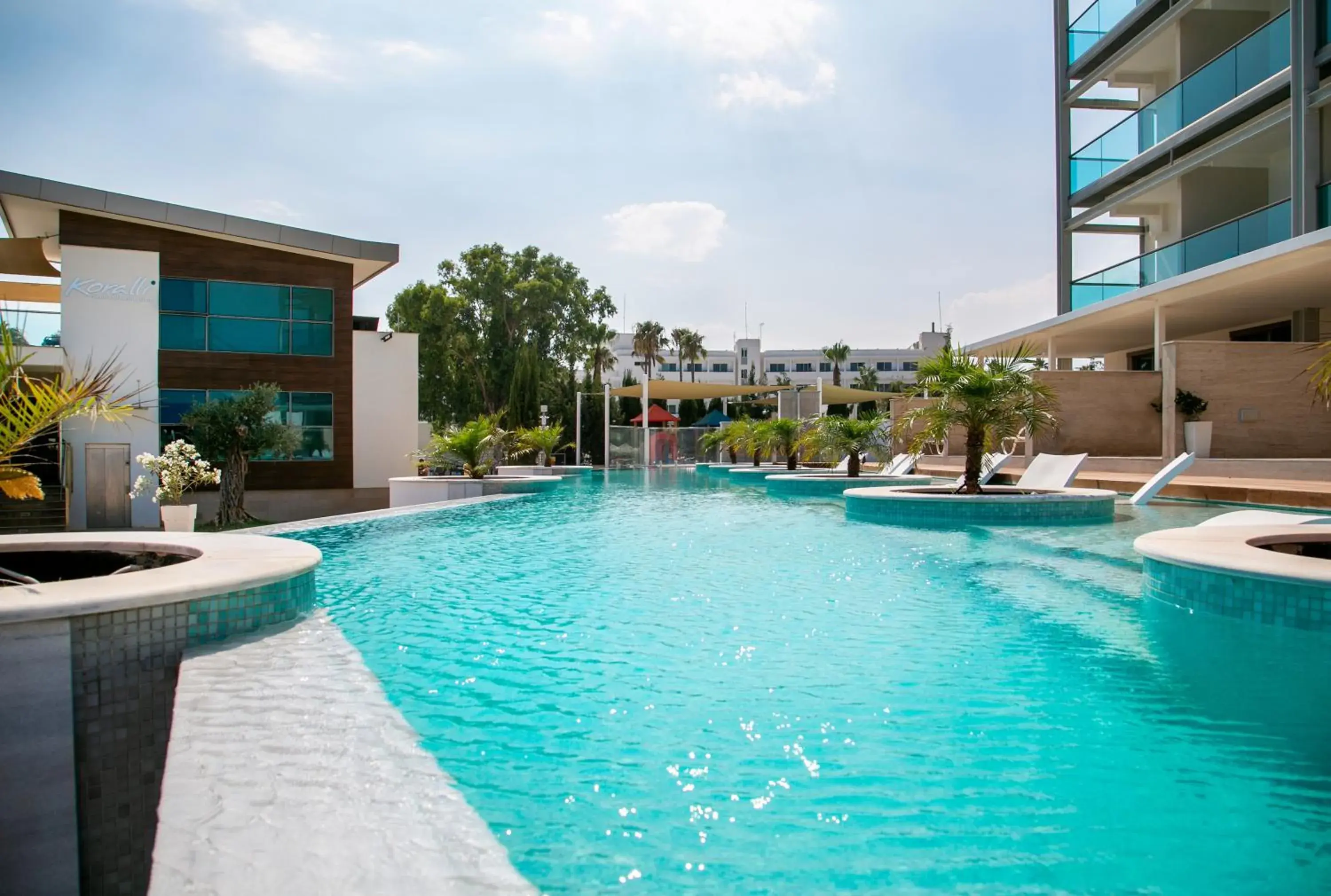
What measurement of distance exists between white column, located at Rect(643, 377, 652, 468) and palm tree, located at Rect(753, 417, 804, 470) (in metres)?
5.93

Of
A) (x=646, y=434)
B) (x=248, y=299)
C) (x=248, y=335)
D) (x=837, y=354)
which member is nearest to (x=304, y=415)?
(x=248, y=335)

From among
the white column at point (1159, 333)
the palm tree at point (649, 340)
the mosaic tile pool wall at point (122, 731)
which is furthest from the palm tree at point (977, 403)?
the palm tree at point (649, 340)

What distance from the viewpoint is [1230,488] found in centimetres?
1182

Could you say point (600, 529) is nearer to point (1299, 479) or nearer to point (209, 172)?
point (1299, 479)

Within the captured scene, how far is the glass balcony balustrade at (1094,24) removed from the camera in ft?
67.7

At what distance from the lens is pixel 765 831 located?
7.66 feet

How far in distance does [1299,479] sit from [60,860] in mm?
14243

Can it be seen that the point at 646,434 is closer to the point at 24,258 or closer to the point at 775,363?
the point at 24,258

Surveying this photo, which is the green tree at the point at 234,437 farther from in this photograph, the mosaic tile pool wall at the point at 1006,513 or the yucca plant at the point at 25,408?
the yucca plant at the point at 25,408

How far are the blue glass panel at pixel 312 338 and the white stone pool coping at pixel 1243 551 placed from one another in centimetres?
1826

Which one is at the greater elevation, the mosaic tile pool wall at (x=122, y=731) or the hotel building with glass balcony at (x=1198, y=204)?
the hotel building with glass balcony at (x=1198, y=204)

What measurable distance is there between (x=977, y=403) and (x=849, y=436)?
7.08 m

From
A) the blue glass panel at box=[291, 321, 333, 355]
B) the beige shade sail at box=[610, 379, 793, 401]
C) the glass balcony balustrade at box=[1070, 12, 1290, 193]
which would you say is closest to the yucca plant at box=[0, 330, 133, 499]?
the blue glass panel at box=[291, 321, 333, 355]

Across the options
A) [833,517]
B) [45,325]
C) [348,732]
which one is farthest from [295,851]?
[45,325]
